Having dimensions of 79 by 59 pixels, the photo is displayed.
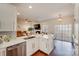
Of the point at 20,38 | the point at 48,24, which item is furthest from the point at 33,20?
the point at 20,38

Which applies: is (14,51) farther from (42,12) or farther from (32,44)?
(42,12)

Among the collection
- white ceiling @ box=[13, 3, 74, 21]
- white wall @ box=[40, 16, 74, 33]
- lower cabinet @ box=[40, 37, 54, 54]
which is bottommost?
lower cabinet @ box=[40, 37, 54, 54]

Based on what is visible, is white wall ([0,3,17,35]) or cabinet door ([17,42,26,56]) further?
white wall ([0,3,17,35])

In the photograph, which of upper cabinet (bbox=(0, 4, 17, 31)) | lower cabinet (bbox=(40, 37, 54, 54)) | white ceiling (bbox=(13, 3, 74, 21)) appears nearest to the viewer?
white ceiling (bbox=(13, 3, 74, 21))

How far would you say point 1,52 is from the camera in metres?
1.72

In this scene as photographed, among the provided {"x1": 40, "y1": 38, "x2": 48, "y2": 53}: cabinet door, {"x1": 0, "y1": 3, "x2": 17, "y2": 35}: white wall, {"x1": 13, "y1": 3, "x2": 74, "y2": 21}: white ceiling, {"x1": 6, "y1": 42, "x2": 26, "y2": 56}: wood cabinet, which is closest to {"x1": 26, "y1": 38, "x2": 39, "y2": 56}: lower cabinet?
{"x1": 40, "y1": 38, "x2": 48, "y2": 53}: cabinet door

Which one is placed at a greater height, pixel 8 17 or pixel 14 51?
pixel 8 17

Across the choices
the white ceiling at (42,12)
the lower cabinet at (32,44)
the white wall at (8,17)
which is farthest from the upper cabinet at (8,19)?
the lower cabinet at (32,44)

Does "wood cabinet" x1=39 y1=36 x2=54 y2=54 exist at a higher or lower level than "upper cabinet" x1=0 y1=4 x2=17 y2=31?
lower

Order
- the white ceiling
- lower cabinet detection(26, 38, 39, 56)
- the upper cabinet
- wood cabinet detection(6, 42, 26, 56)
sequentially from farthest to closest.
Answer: lower cabinet detection(26, 38, 39, 56) < the upper cabinet < the white ceiling < wood cabinet detection(6, 42, 26, 56)

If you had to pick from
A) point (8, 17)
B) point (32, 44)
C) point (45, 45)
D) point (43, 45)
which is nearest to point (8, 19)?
point (8, 17)

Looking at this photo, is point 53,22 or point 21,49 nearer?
point 53,22

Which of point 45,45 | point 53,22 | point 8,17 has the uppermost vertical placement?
point 8,17

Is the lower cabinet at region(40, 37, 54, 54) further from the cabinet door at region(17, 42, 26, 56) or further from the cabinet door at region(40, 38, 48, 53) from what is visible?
the cabinet door at region(17, 42, 26, 56)
